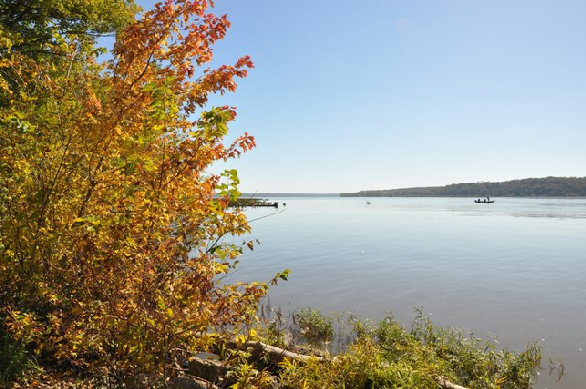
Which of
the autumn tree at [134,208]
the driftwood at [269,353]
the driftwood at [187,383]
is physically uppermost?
the autumn tree at [134,208]

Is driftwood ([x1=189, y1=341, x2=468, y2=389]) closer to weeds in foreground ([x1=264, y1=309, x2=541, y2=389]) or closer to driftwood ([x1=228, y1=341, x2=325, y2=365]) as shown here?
driftwood ([x1=228, y1=341, x2=325, y2=365])

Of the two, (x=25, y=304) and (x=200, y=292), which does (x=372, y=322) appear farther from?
(x=25, y=304)

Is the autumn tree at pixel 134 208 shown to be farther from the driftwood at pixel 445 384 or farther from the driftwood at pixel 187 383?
the driftwood at pixel 445 384

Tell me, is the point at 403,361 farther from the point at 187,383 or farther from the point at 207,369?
the point at 187,383

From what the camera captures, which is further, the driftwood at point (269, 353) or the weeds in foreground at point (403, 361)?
the driftwood at point (269, 353)

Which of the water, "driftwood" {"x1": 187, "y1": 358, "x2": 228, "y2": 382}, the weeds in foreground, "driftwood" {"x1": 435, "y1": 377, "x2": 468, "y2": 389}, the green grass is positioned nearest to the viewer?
the green grass

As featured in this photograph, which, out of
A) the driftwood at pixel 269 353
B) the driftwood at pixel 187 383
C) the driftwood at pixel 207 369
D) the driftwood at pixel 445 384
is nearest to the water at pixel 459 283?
the driftwood at pixel 445 384

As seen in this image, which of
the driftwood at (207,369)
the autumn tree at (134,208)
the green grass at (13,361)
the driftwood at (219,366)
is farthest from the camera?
the driftwood at (207,369)

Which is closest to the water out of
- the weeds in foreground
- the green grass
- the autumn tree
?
the weeds in foreground

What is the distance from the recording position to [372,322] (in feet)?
36.4

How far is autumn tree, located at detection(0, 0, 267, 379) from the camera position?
3.95m

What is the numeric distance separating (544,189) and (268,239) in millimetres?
186690

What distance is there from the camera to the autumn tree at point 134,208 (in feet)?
12.9

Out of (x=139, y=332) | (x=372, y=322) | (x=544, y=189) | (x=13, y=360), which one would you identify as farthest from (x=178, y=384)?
(x=544, y=189)
